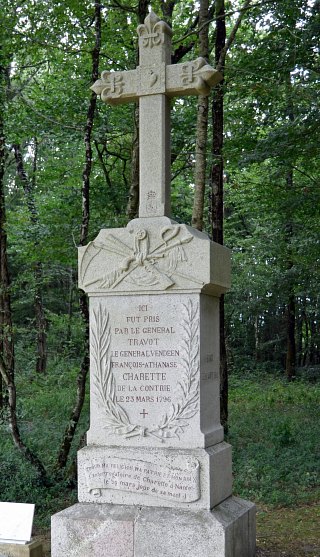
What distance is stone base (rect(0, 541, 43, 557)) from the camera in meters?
5.76

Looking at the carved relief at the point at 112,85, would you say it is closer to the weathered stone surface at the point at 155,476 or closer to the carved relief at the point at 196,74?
the carved relief at the point at 196,74

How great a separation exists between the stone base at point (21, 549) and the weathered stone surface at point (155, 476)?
0.53m

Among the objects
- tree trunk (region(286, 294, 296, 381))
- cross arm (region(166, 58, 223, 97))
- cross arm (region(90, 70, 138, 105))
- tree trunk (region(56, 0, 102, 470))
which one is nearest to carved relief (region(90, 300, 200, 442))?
cross arm (region(166, 58, 223, 97))

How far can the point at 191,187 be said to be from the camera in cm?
1931

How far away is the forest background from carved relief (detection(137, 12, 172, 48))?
111 inches

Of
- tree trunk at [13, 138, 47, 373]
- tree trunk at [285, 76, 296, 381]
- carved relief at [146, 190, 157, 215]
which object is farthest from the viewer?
tree trunk at [13, 138, 47, 373]

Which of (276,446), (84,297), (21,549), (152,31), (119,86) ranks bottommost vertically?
(276,446)

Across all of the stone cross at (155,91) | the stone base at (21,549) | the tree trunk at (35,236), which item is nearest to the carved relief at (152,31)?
the stone cross at (155,91)

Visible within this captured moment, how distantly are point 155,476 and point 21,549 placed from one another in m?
1.26

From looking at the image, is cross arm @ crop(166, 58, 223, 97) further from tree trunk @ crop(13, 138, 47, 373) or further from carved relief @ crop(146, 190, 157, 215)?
tree trunk @ crop(13, 138, 47, 373)

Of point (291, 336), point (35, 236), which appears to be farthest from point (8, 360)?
point (291, 336)

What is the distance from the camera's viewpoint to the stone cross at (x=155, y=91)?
6.24 m

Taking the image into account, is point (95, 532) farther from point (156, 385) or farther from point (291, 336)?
point (291, 336)

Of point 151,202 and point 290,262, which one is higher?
point 151,202
